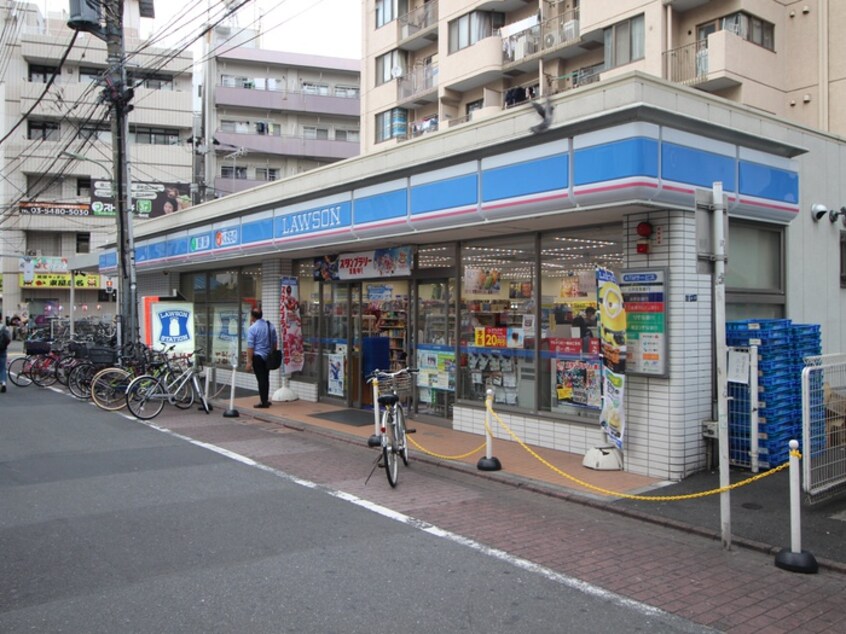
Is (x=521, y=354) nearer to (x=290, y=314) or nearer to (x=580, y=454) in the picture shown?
(x=580, y=454)

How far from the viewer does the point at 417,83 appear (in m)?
33.9

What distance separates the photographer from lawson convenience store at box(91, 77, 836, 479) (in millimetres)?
7852

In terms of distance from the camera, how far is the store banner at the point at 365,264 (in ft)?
39.2

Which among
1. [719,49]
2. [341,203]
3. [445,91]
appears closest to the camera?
[341,203]

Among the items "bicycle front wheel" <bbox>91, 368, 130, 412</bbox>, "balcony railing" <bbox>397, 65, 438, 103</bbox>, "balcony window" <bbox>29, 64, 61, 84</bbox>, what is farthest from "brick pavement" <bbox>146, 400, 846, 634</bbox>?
"balcony window" <bbox>29, 64, 61, 84</bbox>

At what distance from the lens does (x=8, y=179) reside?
4541 cm

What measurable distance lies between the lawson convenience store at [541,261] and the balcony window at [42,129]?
40.0 m

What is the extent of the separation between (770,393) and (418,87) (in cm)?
2886

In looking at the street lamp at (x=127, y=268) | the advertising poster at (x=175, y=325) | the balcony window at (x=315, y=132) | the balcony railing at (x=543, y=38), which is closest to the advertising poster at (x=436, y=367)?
the advertising poster at (x=175, y=325)

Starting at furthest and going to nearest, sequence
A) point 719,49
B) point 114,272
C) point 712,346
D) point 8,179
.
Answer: point 8,179
point 114,272
point 719,49
point 712,346

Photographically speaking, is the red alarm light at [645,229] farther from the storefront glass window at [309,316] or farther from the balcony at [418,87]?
the balcony at [418,87]

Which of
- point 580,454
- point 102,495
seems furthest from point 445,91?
point 102,495

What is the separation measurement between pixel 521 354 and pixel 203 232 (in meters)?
9.88

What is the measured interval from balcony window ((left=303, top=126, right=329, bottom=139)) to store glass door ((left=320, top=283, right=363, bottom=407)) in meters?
40.9
